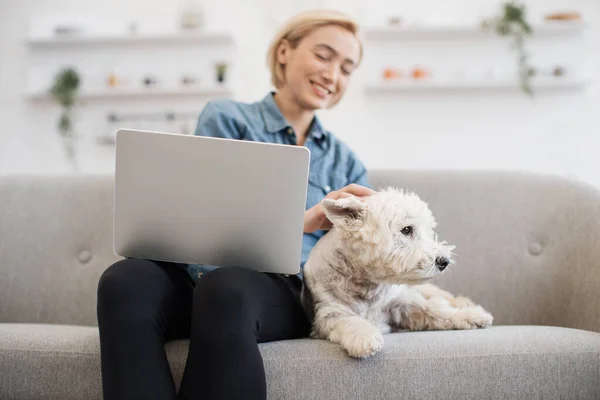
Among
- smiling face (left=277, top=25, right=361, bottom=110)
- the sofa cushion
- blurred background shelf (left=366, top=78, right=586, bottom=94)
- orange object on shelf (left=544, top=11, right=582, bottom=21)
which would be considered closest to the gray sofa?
the sofa cushion

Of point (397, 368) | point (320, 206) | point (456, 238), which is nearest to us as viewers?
point (397, 368)

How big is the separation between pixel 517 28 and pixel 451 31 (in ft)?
1.35

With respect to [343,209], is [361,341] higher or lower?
lower

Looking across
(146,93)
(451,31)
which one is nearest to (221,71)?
(146,93)

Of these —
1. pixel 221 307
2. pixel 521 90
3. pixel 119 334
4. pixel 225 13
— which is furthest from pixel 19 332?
pixel 521 90

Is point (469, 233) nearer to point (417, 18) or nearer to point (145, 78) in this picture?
point (417, 18)

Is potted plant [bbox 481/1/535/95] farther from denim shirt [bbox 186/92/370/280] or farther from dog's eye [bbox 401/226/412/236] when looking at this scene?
dog's eye [bbox 401/226/412/236]

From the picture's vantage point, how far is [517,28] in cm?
350

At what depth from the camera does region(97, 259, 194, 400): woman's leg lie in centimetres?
99

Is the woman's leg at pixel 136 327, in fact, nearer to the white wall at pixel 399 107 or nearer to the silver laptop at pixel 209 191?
the silver laptop at pixel 209 191

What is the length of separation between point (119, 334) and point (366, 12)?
10.3 feet

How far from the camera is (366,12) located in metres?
3.68

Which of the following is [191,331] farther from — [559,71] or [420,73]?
[559,71]

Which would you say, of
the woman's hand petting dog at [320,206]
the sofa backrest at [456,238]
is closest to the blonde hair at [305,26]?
the sofa backrest at [456,238]
